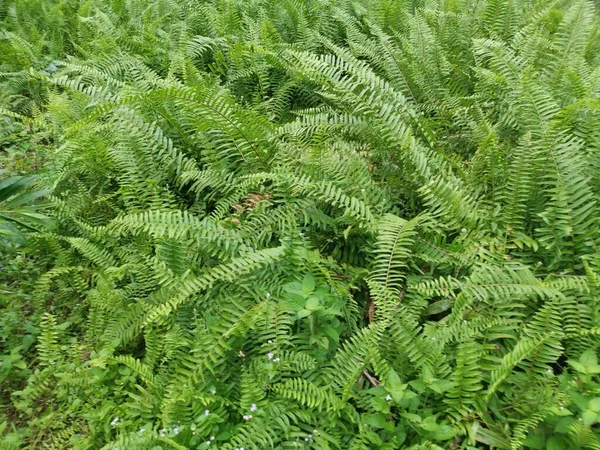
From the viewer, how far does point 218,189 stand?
2861 millimetres

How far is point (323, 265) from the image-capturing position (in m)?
2.39

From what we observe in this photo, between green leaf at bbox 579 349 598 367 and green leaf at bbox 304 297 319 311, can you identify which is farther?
green leaf at bbox 304 297 319 311

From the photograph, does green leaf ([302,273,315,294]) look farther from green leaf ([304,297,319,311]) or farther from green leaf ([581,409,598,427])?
green leaf ([581,409,598,427])

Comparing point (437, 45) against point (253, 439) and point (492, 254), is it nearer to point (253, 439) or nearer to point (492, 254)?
point (492, 254)

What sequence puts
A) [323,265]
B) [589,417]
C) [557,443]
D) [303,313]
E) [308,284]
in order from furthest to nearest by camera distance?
[323,265] → [308,284] → [303,313] → [557,443] → [589,417]

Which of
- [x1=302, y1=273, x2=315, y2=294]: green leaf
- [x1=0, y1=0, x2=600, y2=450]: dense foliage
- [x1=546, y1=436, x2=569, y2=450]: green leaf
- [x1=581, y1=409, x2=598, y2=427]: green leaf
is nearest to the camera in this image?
[x1=581, y1=409, x2=598, y2=427]: green leaf

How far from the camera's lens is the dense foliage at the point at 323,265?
6.31ft

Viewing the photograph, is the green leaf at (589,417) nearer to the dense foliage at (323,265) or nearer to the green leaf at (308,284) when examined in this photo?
the dense foliage at (323,265)

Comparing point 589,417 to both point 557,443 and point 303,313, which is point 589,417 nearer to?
point 557,443

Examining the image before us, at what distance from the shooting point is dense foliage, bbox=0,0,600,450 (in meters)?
1.92

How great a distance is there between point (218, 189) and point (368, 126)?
3.37 ft

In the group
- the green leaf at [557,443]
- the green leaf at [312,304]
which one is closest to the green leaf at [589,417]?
the green leaf at [557,443]

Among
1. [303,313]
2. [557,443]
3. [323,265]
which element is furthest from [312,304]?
[557,443]

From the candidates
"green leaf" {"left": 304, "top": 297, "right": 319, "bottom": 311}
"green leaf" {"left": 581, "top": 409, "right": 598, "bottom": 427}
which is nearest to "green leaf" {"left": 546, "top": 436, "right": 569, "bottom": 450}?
"green leaf" {"left": 581, "top": 409, "right": 598, "bottom": 427}
